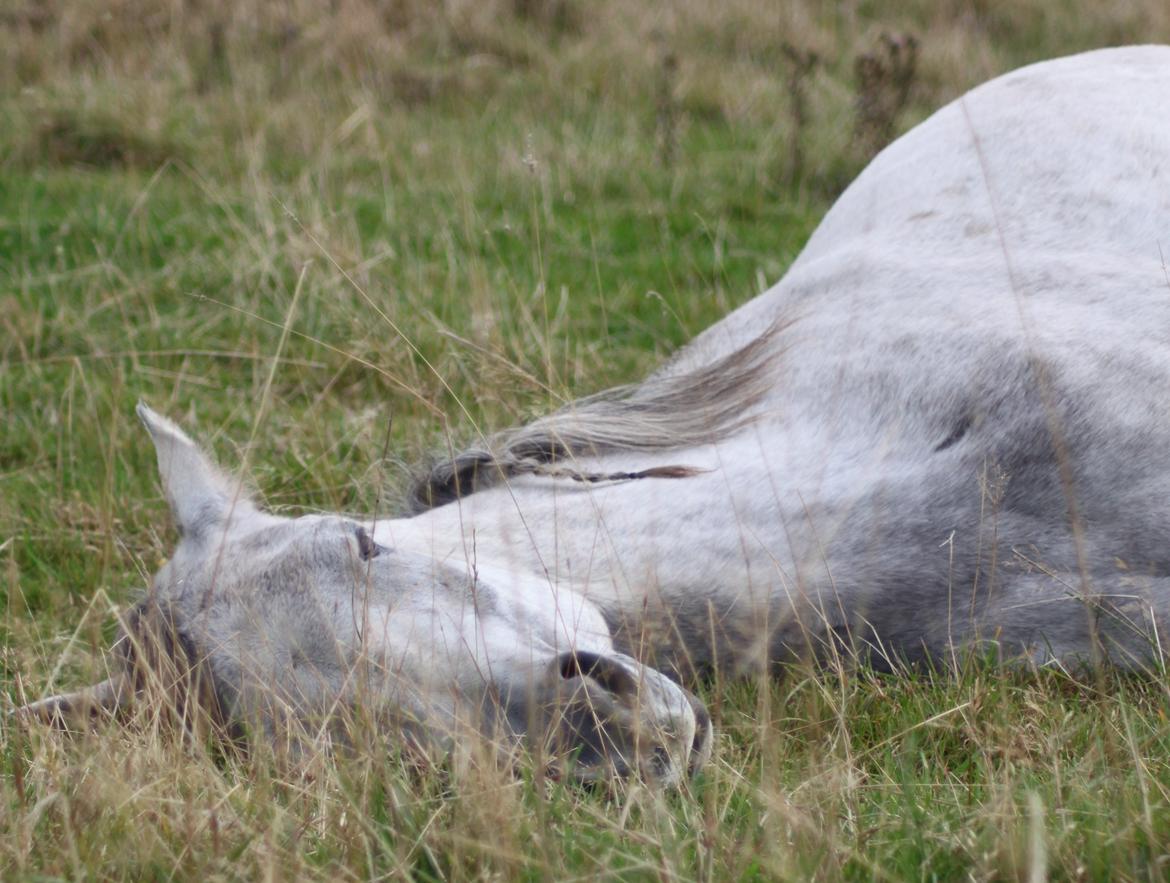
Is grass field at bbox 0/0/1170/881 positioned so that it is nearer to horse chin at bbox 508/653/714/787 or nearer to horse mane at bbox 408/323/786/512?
horse chin at bbox 508/653/714/787

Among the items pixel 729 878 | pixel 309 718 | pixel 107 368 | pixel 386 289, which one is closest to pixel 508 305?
pixel 386 289

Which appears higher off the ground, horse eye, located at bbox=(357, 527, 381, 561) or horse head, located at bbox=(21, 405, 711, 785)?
horse eye, located at bbox=(357, 527, 381, 561)

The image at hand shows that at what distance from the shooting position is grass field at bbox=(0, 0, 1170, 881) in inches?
82.2

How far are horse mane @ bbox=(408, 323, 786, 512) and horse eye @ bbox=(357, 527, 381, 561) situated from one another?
1.36ft

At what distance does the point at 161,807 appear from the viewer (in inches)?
87.5

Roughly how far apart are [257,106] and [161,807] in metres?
6.14

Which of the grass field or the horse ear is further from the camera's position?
the horse ear

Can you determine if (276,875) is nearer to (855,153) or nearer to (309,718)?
(309,718)

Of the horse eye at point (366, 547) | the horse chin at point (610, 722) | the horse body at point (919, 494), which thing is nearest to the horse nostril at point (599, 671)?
the horse chin at point (610, 722)

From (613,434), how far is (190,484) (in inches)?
36.6

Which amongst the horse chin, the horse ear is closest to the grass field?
the horse chin

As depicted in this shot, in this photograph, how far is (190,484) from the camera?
125 inches

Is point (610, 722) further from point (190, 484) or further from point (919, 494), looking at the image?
point (190, 484)

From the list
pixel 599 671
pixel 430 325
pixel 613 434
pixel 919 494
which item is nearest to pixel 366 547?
pixel 599 671
